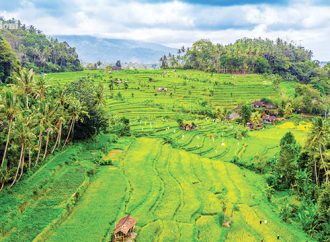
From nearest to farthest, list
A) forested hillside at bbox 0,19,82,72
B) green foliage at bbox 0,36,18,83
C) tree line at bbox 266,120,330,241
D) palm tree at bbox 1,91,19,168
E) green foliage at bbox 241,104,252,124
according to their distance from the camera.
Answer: palm tree at bbox 1,91,19,168, tree line at bbox 266,120,330,241, green foliage at bbox 0,36,18,83, green foliage at bbox 241,104,252,124, forested hillside at bbox 0,19,82,72

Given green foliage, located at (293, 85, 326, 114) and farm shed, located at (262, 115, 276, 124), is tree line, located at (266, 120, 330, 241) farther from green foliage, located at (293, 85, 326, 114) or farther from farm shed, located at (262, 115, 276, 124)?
green foliage, located at (293, 85, 326, 114)

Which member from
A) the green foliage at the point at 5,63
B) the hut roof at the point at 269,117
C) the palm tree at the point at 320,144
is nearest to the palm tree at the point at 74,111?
the palm tree at the point at 320,144

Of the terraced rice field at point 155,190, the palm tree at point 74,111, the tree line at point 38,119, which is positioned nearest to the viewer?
the terraced rice field at point 155,190

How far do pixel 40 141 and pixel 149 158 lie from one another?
12032mm

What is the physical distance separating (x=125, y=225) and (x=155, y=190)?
28.5ft

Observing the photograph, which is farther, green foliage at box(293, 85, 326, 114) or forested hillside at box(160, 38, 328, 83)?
forested hillside at box(160, 38, 328, 83)

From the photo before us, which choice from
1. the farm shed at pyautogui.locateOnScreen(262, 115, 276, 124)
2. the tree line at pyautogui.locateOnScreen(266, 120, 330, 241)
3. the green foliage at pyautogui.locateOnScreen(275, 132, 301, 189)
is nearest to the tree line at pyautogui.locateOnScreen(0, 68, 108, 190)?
the green foliage at pyautogui.locateOnScreen(275, 132, 301, 189)

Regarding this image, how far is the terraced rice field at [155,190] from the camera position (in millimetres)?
25609

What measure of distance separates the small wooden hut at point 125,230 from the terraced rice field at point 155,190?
0.64 metres

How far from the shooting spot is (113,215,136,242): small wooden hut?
2353 cm

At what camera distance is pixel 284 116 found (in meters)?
71.4

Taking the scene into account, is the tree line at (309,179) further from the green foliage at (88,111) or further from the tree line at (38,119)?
the tree line at (38,119)

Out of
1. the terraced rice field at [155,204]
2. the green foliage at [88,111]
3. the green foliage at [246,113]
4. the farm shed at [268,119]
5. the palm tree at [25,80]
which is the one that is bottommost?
the terraced rice field at [155,204]

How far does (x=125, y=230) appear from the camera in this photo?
77.5 feet
